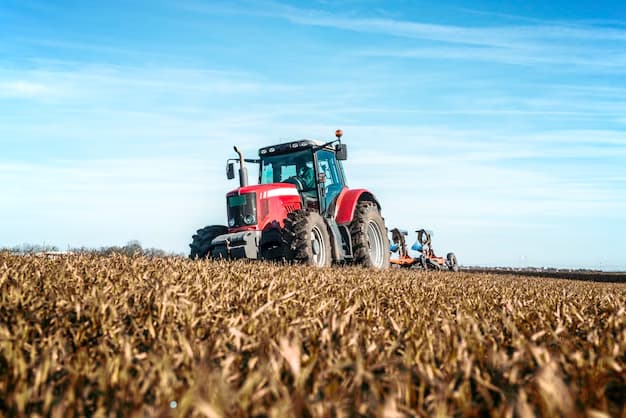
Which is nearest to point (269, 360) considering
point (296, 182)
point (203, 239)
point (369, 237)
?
point (203, 239)

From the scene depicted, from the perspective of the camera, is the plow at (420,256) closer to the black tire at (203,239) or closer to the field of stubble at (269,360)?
the black tire at (203,239)

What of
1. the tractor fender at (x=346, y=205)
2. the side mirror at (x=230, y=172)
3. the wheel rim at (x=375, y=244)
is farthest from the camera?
the wheel rim at (x=375, y=244)

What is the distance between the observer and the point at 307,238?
27.9 ft

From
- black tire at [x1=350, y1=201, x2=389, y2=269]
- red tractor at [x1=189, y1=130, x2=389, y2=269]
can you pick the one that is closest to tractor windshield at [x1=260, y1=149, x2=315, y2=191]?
red tractor at [x1=189, y1=130, x2=389, y2=269]

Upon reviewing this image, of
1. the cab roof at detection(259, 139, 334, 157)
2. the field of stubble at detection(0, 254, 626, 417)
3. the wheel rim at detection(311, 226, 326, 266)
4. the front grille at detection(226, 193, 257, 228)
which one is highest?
the cab roof at detection(259, 139, 334, 157)

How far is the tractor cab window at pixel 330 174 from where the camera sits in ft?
34.3

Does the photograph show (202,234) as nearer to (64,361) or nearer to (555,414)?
(64,361)

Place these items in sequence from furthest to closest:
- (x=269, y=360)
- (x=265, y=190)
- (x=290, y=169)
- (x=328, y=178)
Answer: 1. (x=328, y=178)
2. (x=290, y=169)
3. (x=265, y=190)
4. (x=269, y=360)

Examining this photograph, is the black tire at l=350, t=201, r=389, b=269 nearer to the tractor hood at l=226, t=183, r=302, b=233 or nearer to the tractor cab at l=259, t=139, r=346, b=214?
the tractor cab at l=259, t=139, r=346, b=214

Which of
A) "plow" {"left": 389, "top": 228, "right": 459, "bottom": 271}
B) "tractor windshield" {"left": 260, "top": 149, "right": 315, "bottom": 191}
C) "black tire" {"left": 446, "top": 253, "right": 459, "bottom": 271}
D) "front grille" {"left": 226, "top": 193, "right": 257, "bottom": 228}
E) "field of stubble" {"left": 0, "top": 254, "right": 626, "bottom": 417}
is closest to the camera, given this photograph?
"field of stubble" {"left": 0, "top": 254, "right": 626, "bottom": 417}

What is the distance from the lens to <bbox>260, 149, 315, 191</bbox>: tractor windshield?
10312 millimetres

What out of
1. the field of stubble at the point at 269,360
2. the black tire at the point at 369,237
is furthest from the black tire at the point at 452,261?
the field of stubble at the point at 269,360

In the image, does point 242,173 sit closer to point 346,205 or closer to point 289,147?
point 289,147

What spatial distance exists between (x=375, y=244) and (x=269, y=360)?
996 cm
